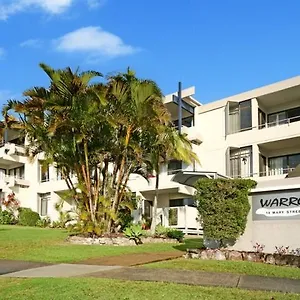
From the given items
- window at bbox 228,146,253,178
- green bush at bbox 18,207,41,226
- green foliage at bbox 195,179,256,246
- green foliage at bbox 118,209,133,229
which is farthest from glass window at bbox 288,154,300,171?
green bush at bbox 18,207,41,226

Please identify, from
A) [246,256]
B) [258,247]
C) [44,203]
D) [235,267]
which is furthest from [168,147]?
[44,203]

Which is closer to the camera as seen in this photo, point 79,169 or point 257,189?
point 257,189

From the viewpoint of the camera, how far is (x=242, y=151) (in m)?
30.9

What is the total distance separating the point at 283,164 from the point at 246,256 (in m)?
18.2

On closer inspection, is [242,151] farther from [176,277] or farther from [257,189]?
[176,277]

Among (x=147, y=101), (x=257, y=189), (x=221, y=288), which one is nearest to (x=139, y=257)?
(x=257, y=189)

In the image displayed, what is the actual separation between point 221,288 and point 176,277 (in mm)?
1590

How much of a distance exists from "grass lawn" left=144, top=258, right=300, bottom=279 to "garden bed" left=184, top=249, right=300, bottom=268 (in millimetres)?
555

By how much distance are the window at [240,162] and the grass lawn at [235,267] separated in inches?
702

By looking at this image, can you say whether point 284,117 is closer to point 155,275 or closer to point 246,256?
point 246,256

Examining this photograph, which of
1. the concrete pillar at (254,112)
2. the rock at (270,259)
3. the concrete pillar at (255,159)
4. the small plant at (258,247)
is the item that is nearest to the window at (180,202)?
the concrete pillar at (255,159)

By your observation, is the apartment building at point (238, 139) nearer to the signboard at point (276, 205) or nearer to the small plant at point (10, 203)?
the signboard at point (276, 205)

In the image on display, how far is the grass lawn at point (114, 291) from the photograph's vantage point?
787cm

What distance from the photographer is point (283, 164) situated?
99.7 ft
